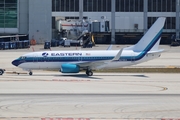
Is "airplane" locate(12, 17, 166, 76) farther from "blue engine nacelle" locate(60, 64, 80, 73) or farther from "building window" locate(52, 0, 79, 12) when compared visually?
"building window" locate(52, 0, 79, 12)

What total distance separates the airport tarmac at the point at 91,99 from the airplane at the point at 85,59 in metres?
5.66

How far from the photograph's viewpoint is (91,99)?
3138cm

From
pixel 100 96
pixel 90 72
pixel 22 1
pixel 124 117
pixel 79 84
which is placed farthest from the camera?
pixel 22 1

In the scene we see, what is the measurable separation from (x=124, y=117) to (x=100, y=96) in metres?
8.42

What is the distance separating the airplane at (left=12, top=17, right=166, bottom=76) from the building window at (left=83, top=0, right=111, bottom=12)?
5865 cm

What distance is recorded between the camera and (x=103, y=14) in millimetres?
112375

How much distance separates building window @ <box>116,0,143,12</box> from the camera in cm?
11162

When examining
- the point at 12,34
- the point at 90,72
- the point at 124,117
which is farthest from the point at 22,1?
the point at 124,117

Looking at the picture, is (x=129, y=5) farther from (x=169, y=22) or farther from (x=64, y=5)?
(x=64, y=5)

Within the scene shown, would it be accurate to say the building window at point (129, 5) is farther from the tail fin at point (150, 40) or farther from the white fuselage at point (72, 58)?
the white fuselage at point (72, 58)

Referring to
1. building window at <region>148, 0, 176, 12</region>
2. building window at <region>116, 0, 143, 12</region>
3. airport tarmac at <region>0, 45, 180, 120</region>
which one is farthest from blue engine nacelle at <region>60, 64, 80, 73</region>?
building window at <region>148, 0, 176, 12</region>

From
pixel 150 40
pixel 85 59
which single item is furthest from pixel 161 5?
pixel 85 59

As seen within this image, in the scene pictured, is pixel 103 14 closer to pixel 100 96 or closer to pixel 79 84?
pixel 79 84

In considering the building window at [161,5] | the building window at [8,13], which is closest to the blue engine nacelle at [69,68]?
the building window at [8,13]
